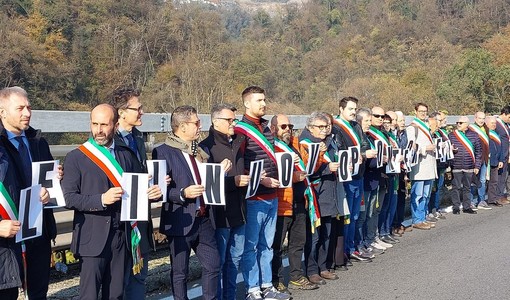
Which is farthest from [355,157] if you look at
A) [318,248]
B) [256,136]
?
[256,136]

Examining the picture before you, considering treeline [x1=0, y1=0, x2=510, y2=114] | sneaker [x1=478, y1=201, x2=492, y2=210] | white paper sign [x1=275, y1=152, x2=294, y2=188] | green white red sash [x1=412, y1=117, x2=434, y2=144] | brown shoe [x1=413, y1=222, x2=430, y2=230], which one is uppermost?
treeline [x1=0, y1=0, x2=510, y2=114]

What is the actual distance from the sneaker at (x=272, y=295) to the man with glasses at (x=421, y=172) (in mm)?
4775

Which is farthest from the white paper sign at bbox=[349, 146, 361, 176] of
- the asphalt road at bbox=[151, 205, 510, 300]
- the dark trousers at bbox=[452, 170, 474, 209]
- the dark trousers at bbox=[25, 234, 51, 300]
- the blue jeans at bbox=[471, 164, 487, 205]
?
the blue jeans at bbox=[471, 164, 487, 205]

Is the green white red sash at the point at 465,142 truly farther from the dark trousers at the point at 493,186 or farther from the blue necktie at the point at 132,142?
the blue necktie at the point at 132,142

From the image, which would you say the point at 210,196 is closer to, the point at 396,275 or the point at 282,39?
the point at 396,275

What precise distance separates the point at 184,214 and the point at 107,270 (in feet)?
2.89

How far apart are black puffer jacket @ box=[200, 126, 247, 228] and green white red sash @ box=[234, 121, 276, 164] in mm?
291

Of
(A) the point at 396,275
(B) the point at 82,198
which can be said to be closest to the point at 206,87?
(A) the point at 396,275

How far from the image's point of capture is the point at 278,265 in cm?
704

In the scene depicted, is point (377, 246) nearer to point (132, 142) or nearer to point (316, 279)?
point (316, 279)

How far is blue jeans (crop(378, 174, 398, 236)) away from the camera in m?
9.59

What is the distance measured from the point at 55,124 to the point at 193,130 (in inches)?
55.4

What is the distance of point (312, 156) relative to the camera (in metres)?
7.18

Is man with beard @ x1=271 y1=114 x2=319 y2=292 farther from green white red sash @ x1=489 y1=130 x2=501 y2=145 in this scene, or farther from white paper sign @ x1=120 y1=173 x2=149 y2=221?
green white red sash @ x1=489 y1=130 x2=501 y2=145
